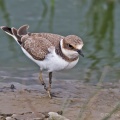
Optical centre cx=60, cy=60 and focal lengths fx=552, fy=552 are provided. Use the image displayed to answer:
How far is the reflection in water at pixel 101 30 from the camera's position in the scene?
382 inches

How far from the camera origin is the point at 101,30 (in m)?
10.7

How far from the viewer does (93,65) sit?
371 inches

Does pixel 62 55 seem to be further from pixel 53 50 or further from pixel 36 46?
pixel 36 46

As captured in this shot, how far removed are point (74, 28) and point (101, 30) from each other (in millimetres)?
530

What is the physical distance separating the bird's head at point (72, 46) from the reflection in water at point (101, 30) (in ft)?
5.41

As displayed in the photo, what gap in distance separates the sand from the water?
0.54 meters

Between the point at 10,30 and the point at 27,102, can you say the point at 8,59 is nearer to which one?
the point at 10,30

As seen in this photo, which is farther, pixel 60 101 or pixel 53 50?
pixel 60 101

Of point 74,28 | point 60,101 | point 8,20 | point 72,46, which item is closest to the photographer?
point 72,46

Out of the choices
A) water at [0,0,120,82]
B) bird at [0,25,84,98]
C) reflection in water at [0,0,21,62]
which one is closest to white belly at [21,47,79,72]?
bird at [0,25,84,98]

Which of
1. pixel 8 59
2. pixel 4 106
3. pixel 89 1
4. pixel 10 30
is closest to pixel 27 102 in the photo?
pixel 4 106

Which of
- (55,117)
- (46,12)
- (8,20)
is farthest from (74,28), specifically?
(55,117)

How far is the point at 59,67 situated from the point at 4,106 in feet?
2.92

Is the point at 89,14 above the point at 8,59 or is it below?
above
